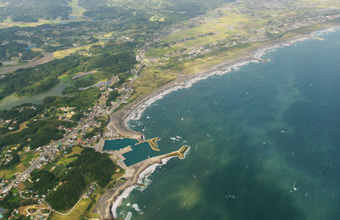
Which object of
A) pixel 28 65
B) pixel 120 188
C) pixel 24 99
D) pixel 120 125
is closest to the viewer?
pixel 120 188

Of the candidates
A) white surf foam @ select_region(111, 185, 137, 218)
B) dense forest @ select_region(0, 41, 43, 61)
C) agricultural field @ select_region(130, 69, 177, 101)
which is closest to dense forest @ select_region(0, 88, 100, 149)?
agricultural field @ select_region(130, 69, 177, 101)

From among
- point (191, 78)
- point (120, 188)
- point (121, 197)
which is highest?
point (191, 78)

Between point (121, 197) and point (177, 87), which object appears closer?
point (121, 197)

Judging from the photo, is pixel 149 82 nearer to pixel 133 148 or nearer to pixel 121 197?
pixel 133 148

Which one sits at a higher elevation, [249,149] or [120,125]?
[249,149]

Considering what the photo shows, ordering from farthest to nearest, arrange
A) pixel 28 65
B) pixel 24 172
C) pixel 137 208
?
pixel 28 65, pixel 24 172, pixel 137 208

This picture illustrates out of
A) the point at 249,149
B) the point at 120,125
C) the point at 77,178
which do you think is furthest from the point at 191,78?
the point at 77,178

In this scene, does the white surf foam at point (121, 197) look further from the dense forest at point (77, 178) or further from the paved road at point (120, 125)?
the paved road at point (120, 125)

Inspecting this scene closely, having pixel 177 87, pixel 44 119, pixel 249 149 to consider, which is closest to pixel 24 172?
pixel 44 119

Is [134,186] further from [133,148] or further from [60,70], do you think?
[60,70]
